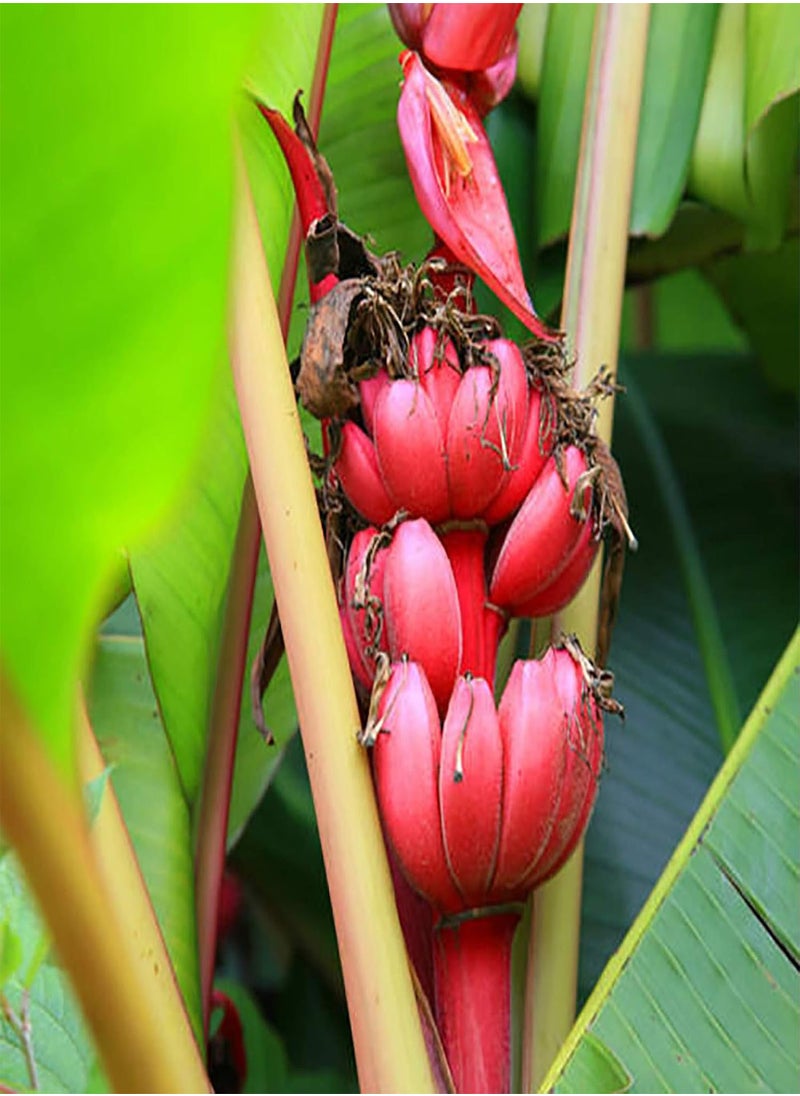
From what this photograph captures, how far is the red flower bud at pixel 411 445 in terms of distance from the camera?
43 cm

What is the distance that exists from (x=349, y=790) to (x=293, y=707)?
20cm

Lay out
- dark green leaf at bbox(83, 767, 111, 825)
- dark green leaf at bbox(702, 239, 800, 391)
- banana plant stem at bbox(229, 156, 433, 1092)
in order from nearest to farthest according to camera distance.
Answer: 1. dark green leaf at bbox(83, 767, 111, 825)
2. banana plant stem at bbox(229, 156, 433, 1092)
3. dark green leaf at bbox(702, 239, 800, 391)

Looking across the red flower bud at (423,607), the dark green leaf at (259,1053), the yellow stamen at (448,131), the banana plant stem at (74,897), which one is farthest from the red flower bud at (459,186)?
the dark green leaf at (259,1053)

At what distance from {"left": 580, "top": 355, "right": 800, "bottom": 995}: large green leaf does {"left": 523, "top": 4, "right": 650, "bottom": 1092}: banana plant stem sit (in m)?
0.20

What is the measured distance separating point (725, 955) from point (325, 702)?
6.3 inches

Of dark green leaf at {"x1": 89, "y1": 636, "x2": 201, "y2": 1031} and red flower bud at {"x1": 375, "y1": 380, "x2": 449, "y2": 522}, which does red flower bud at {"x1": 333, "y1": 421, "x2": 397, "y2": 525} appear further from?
dark green leaf at {"x1": 89, "y1": 636, "x2": 201, "y2": 1031}

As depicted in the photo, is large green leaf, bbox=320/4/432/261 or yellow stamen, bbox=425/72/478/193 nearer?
yellow stamen, bbox=425/72/478/193

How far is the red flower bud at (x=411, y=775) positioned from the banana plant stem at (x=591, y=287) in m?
0.10

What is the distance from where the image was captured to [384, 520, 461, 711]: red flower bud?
420 millimetres

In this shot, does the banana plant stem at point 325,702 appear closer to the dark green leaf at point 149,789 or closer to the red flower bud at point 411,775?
the red flower bud at point 411,775

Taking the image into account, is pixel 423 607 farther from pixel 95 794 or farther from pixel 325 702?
pixel 95 794

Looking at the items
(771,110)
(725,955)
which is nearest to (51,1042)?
(725,955)

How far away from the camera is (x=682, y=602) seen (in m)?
0.84

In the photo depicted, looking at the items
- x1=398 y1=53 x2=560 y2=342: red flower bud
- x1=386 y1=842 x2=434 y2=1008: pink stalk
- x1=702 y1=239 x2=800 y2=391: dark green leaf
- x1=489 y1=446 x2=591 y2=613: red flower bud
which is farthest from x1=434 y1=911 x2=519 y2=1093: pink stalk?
x1=702 y1=239 x2=800 y2=391: dark green leaf
